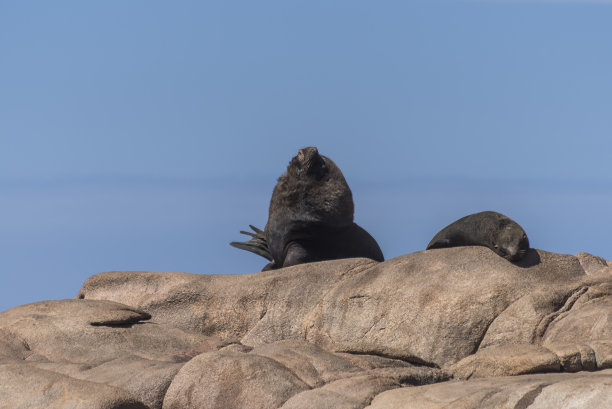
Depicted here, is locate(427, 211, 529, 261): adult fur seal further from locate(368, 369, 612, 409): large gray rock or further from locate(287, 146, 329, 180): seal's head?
locate(368, 369, 612, 409): large gray rock

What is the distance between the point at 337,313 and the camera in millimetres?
11961

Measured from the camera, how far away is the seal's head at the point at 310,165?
583 inches

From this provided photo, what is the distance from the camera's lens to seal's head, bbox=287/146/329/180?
1481 centimetres

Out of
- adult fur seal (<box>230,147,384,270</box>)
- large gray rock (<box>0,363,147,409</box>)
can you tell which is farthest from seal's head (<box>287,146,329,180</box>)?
large gray rock (<box>0,363,147,409</box>)

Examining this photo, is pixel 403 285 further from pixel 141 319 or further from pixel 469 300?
pixel 141 319

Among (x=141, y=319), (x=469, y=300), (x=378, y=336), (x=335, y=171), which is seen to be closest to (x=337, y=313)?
(x=378, y=336)

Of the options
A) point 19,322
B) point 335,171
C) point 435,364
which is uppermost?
point 335,171

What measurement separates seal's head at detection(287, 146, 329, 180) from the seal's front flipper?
1580 millimetres

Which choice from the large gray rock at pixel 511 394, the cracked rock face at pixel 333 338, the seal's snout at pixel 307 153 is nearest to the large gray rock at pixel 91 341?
the cracked rock face at pixel 333 338

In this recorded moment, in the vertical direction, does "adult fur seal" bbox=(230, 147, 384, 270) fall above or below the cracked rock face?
above

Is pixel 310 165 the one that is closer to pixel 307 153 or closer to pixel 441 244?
pixel 307 153

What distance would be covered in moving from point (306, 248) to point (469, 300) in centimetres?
385

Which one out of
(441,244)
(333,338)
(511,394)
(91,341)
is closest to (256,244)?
(441,244)

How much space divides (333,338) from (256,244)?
4.51 m
